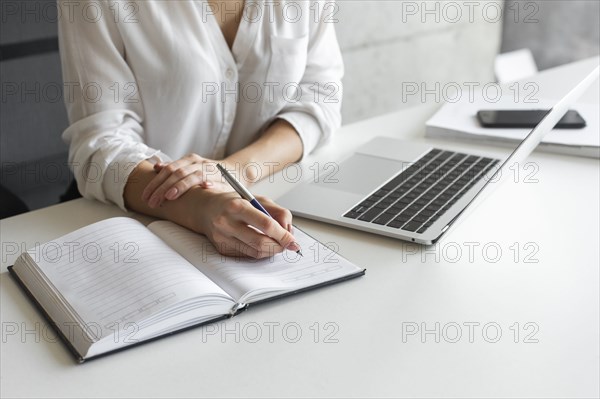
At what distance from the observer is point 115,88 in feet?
4.68

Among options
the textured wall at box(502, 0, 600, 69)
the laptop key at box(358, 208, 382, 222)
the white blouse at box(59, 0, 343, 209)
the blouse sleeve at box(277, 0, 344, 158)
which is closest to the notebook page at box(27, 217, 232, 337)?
the white blouse at box(59, 0, 343, 209)

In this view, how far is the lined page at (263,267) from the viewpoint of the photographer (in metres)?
0.99

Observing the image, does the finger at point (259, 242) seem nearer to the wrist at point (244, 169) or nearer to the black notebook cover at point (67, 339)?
the black notebook cover at point (67, 339)

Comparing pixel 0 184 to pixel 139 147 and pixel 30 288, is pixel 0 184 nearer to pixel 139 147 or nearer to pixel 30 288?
pixel 139 147

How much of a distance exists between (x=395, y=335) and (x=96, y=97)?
0.76 meters

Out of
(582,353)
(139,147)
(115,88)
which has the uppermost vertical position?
(115,88)

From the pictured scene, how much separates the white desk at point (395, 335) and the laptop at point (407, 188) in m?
0.03

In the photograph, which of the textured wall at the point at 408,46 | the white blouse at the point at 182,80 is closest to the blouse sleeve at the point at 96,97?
the white blouse at the point at 182,80

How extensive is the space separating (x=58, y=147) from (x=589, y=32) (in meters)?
2.24

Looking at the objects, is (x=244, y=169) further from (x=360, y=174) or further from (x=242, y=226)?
(x=242, y=226)

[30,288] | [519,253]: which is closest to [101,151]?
[30,288]

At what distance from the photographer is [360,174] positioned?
1402 mm

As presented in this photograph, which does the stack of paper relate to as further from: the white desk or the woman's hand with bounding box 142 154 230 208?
the woman's hand with bounding box 142 154 230 208

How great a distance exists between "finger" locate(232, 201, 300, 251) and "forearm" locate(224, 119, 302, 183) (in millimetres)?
346
